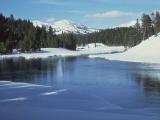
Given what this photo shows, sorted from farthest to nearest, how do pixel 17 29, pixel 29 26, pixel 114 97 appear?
pixel 29 26, pixel 17 29, pixel 114 97

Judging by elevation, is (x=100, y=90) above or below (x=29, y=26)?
below

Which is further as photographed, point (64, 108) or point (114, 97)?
point (114, 97)

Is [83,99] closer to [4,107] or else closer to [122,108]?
[122,108]

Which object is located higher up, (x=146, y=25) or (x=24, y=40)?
(x=146, y=25)

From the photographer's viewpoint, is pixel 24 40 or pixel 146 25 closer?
pixel 24 40

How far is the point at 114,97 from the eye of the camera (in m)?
28.0

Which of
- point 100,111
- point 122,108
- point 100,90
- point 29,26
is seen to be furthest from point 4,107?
point 29,26

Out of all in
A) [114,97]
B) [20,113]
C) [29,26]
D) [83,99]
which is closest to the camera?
[20,113]

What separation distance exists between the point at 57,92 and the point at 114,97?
4037 mm

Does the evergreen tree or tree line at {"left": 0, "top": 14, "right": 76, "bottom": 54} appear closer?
tree line at {"left": 0, "top": 14, "right": 76, "bottom": 54}

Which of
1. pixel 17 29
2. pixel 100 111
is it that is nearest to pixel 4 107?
pixel 100 111

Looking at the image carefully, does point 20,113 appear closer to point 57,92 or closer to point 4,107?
point 4,107

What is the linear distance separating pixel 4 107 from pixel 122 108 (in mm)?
6636

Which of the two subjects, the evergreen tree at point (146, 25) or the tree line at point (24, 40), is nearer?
the tree line at point (24, 40)
